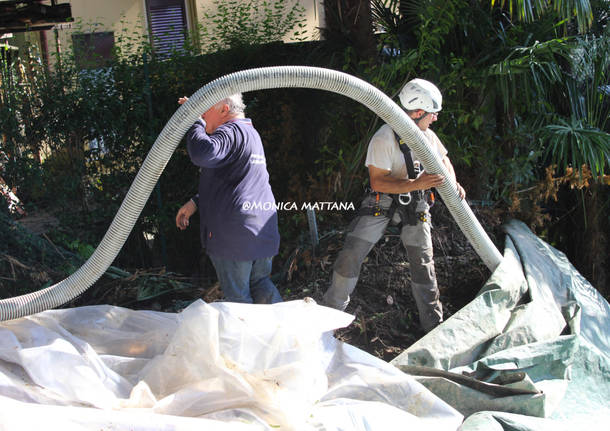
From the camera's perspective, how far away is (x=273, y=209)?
327 centimetres

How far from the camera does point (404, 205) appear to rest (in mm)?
3518

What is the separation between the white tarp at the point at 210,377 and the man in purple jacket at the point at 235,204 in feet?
2.07

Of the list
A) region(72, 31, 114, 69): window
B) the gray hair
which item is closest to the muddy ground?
region(72, 31, 114, 69): window

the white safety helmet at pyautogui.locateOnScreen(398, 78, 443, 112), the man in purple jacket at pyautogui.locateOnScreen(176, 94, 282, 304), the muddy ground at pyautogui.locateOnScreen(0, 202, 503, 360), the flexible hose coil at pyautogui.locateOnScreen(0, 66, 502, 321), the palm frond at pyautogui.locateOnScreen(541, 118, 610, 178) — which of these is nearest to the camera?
the flexible hose coil at pyautogui.locateOnScreen(0, 66, 502, 321)

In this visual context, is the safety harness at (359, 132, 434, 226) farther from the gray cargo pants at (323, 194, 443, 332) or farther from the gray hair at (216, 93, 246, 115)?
the gray hair at (216, 93, 246, 115)

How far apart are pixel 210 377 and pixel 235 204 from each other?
111 centimetres

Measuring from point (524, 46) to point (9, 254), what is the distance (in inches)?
172

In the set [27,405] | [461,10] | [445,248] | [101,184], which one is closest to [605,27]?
[461,10]

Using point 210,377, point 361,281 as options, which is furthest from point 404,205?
point 210,377

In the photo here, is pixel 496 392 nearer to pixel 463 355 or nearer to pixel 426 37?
pixel 463 355

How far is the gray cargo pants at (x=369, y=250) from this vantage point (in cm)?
358

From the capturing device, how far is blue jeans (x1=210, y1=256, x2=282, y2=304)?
3.17 metres

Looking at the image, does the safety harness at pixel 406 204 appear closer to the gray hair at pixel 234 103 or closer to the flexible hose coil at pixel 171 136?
the flexible hose coil at pixel 171 136

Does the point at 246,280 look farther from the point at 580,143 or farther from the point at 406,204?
the point at 580,143
